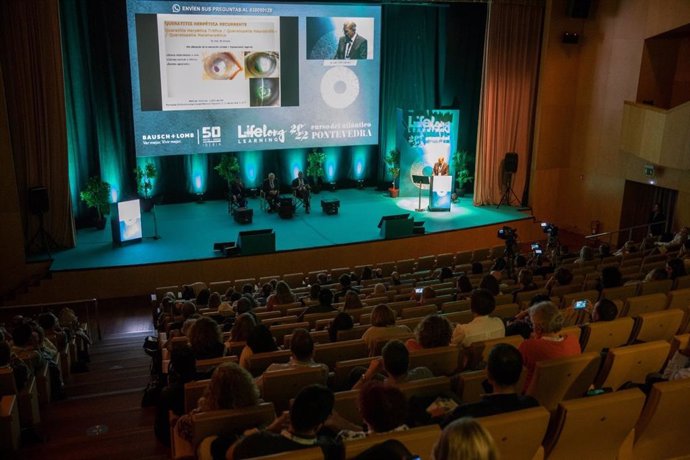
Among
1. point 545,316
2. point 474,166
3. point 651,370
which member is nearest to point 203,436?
point 545,316

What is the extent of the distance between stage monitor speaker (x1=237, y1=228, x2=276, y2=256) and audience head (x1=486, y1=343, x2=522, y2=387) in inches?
356

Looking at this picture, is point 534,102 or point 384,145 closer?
point 534,102

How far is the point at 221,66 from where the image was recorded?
559 inches

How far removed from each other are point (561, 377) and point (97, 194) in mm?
11342

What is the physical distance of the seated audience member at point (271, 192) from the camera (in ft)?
48.4

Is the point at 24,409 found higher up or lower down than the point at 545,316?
lower down

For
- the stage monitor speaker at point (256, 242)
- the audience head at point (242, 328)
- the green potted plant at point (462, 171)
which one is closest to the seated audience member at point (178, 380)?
the audience head at point (242, 328)

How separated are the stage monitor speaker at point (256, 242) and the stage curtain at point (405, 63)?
5.90 metres

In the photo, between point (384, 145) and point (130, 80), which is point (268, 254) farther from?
point (384, 145)

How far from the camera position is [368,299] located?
26.9ft

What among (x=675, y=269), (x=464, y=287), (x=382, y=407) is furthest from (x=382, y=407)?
(x=675, y=269)

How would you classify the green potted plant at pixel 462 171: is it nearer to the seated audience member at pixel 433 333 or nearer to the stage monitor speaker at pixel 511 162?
the stage monitor speaker at pixel 511 162

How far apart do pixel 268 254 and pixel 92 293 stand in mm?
3087

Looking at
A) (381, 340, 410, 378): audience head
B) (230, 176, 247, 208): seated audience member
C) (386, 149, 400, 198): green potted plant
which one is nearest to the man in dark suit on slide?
(386, 149, 400, 198): green potted plant
